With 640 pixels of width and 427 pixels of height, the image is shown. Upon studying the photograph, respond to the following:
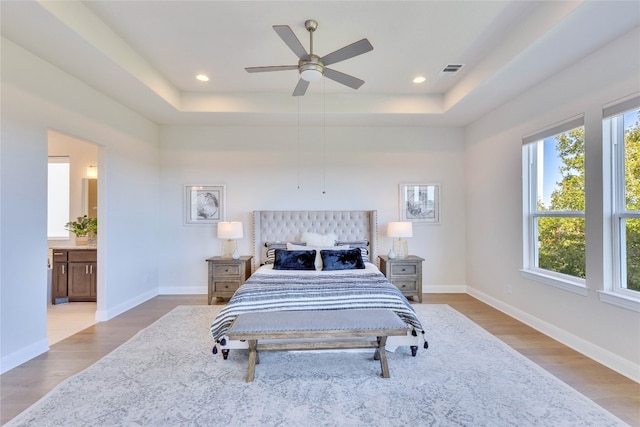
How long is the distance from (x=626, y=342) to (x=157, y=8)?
510 cm

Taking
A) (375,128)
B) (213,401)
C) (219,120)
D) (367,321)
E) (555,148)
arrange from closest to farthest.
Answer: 1. (213,401)
2. (367,321)
3. (555,148)
4. (219,120)
5. (375,128)

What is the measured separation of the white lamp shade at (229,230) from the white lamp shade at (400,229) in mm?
2513

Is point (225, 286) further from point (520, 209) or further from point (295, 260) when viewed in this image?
point (520, 209)

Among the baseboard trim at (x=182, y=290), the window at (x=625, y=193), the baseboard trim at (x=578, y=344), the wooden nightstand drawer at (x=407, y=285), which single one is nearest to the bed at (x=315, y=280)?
the wooden nightstand drawer at (x=407, y=285)

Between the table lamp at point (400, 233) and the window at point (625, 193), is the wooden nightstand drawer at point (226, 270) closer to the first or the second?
the table lamp at point (400, 233)

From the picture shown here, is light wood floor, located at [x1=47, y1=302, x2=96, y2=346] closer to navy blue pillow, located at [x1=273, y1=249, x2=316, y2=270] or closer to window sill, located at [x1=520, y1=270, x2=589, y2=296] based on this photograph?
navy blue pillow, located at [x1=273, y1=249, x2=316, y2=270]

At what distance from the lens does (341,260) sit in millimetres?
4344

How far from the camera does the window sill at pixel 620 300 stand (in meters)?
2.49

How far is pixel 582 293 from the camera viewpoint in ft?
9.88

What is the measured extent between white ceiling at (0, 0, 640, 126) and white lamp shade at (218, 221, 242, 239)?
1.77 metres

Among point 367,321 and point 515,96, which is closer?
point 367,321

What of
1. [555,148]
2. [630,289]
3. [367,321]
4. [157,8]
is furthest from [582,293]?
[157,8]

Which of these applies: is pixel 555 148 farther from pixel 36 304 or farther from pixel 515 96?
pixel 36 304

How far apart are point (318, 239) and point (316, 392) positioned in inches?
110
